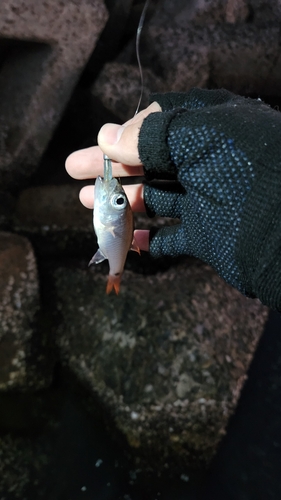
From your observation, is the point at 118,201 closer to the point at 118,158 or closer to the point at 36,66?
the point at 118,158

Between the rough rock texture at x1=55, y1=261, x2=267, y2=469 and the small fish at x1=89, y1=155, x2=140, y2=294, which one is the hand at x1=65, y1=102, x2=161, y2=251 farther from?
the rough rock texture at x1=55, y1=261, x2=267, y2=469

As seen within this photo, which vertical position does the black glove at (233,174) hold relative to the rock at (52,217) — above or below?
above

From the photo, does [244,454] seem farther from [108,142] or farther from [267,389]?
[108,142]

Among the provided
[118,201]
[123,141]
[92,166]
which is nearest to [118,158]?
[123,141]

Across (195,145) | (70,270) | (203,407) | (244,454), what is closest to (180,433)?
(203,407)

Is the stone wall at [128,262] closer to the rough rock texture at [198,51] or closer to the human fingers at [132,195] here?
the rough rock texture at [198,51]

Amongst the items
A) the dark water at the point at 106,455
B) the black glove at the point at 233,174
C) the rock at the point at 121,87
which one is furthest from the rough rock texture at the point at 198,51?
the dark water at the point at 106,455

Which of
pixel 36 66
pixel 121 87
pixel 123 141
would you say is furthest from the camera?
pixel 121 87
